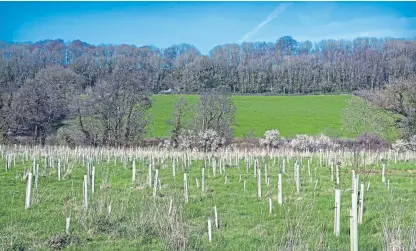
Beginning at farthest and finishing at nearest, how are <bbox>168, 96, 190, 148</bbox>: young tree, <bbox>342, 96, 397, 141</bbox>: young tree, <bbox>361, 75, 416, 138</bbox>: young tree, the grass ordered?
<bbox>168, 96, 190, 148</bbox>: young tree → <bbox>342, 96, 397, 141</bbox>: young tree → <bbox>361, 75, 416, 138</bbox>: young tree → the grass

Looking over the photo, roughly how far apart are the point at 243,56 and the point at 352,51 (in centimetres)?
2862

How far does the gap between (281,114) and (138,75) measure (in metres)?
27.6

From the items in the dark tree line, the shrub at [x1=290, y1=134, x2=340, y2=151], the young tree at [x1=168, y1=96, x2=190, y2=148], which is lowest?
the shrub at [x1=290, y1=134, x2=340, y2=151]

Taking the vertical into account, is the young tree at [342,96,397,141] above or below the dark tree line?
below

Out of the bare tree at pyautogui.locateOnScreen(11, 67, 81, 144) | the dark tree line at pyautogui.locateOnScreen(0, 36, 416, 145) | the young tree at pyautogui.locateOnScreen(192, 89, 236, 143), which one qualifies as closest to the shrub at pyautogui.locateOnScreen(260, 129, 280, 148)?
the young tree at pyautogui.locateOnScreen(192, 89, 236, 143)

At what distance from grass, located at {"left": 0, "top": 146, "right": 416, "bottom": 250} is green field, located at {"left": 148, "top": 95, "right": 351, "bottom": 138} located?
3259 cm

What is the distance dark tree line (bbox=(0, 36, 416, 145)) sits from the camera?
128 ft

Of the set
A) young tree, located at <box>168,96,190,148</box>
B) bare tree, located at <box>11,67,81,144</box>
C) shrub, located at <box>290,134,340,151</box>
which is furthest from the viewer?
young tree, located at <box>168,96,190,148</box>

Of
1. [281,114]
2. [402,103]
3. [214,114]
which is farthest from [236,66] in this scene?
[402,103]

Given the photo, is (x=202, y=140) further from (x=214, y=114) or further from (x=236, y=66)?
(x=236, y=66)

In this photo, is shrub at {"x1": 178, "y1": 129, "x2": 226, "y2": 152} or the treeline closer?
shrub at {"x1": 178, "y1": 129, "x2": 226, "y2": 152}

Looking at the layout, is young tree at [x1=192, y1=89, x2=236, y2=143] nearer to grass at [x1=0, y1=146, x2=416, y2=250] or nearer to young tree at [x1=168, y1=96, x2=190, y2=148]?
young tree at [x1=168, y1=96, x2=190, y2=148]

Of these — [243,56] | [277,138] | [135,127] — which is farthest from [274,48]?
[135,127]

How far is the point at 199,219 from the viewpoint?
9258 millimetres
